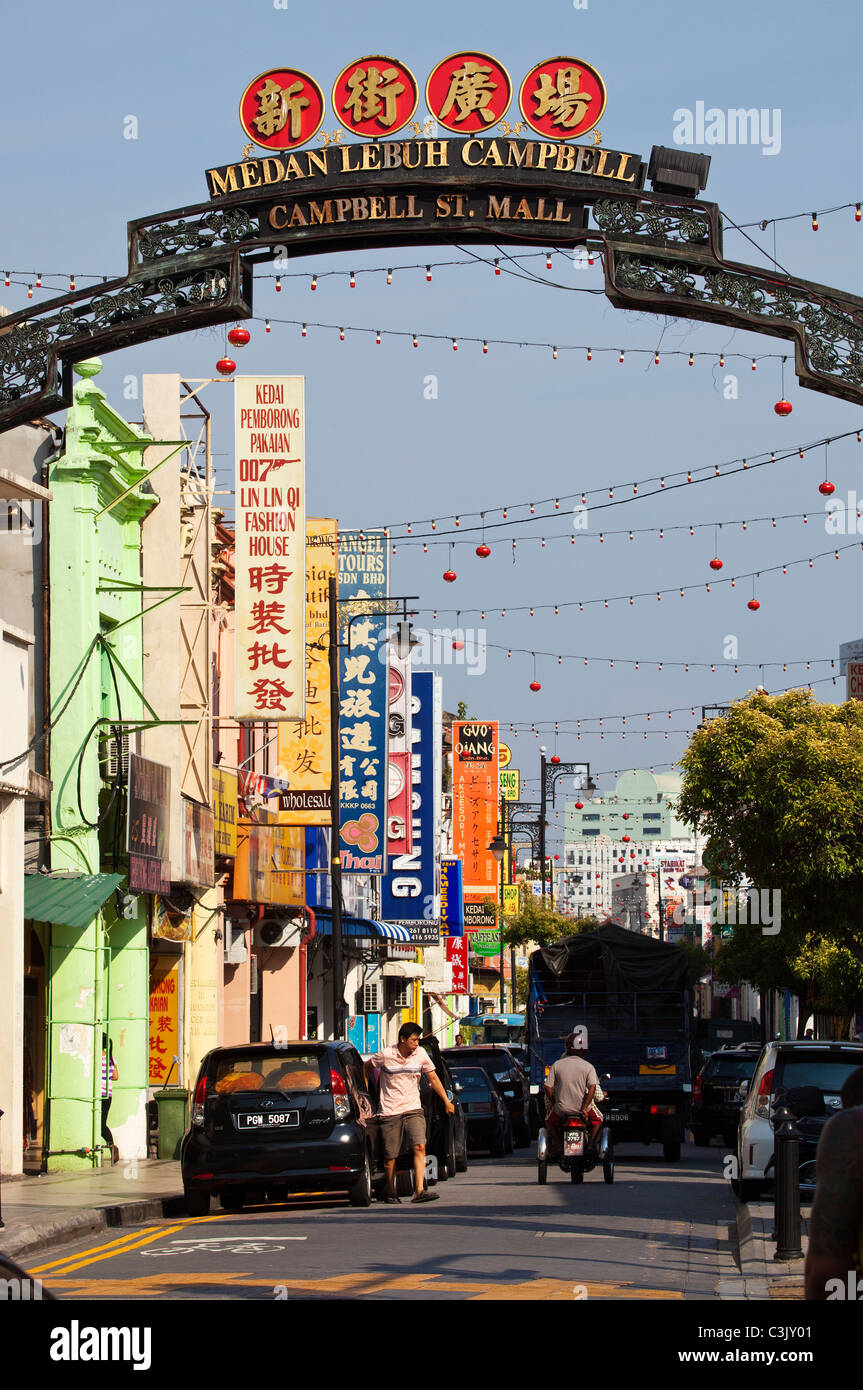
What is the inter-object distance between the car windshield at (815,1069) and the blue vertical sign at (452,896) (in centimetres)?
4122

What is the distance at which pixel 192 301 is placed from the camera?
17.2 metres

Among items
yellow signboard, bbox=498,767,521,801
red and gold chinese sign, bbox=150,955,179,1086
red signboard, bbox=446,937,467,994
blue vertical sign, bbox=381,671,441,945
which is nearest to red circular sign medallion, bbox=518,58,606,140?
red and gold chinese sign, bbox=150,955,179,1086

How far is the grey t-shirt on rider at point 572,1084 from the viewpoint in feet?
65.4

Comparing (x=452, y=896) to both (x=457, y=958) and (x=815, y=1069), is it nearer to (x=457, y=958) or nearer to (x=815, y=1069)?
(x=457, y=958)

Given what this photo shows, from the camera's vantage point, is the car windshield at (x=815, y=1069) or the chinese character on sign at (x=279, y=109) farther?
the car windshield at (x=815, y=1069)

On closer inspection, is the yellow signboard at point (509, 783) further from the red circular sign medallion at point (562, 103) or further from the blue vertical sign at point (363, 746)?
the red circular sign medallion at point (562, 103)

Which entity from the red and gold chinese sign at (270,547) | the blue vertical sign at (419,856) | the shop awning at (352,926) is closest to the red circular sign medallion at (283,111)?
the red and gold chinese sign at (270,547)

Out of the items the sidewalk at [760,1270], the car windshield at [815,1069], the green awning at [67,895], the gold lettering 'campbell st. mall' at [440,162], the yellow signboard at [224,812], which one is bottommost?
the sidewalk at [760,1270]

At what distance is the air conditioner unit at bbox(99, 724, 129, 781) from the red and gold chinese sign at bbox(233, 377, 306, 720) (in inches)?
111

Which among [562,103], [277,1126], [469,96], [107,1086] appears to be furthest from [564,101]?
[107,1086]

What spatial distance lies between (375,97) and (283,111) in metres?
0.90

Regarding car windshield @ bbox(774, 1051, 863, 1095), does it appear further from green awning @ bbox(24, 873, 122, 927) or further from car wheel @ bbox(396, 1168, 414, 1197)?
green awning @ bbox(24, 873, 122, 927)
